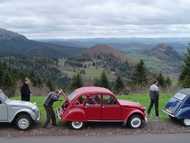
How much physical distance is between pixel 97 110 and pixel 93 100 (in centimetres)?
43

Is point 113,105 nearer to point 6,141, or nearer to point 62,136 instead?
point 62,136

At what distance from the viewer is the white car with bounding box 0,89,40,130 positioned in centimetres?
1616

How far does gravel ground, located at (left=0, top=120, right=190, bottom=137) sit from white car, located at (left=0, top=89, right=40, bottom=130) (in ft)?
0.98

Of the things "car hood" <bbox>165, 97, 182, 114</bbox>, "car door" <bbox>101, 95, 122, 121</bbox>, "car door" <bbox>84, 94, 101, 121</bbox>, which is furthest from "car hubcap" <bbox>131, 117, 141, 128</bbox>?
"car hood" <bbox>165, 97, 182, 114</bbox>

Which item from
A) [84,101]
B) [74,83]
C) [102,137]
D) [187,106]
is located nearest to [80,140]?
[102,137]

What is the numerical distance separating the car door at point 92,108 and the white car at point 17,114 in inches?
80.1

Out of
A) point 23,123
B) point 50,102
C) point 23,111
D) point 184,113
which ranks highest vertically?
point 50,102

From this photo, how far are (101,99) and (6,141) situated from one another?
413cm

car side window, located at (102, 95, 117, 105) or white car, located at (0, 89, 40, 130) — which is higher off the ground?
car side window, located at (102, 95, 117, 105)

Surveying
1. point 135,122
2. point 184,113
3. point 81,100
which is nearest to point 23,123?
point 81,100

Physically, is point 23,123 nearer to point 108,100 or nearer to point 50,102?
point 50,102

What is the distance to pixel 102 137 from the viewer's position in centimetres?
1529

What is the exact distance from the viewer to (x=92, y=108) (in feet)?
54.3

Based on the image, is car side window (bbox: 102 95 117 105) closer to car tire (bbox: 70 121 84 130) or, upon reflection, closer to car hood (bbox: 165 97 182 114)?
car tire (bbox: 70 121 84 130)
